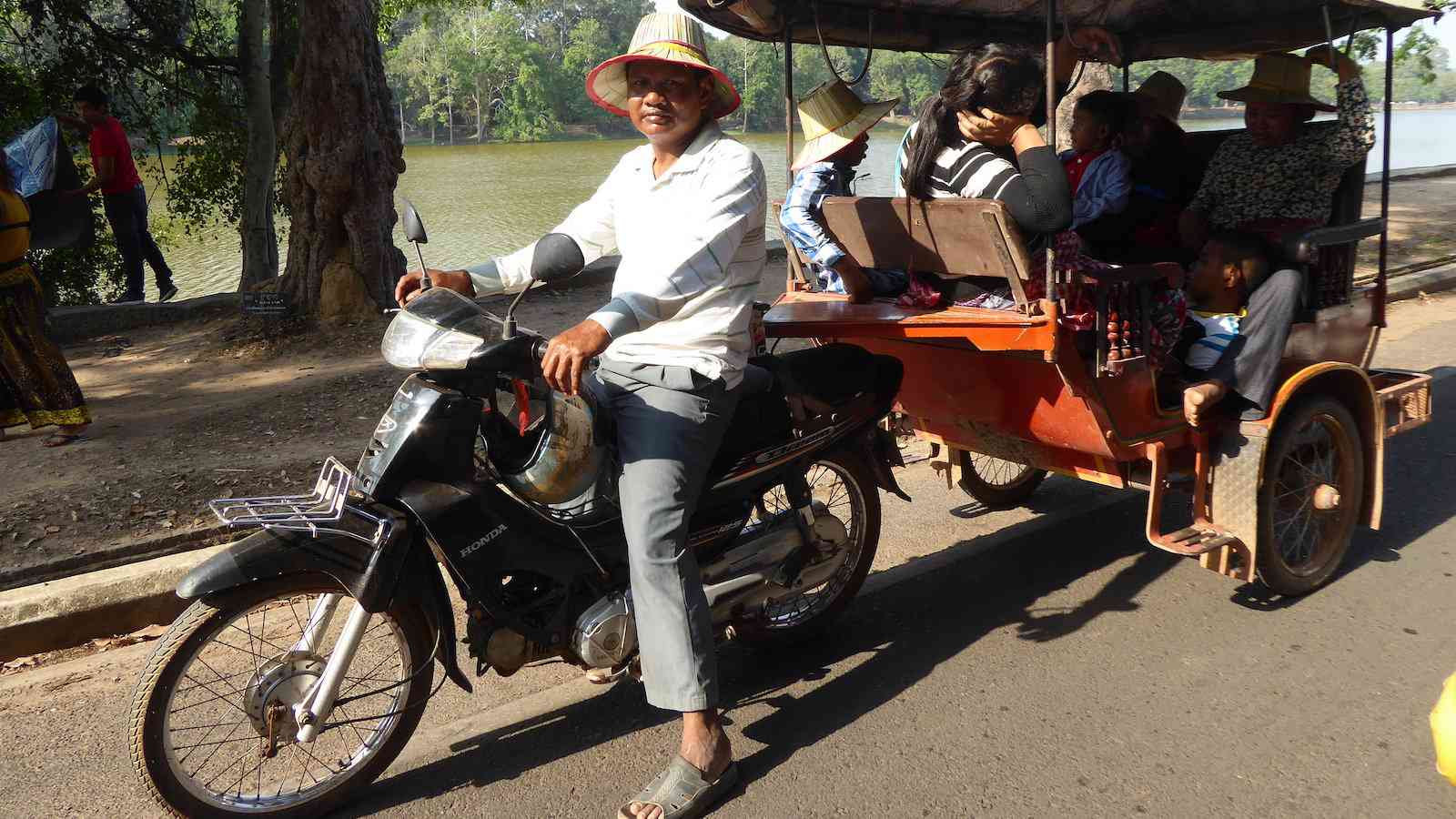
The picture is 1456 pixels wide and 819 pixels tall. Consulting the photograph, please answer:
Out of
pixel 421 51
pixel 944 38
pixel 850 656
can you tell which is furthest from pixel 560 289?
pixel 421 51

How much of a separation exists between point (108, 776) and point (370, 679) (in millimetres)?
712

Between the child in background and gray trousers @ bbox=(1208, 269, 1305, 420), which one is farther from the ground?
the child in background

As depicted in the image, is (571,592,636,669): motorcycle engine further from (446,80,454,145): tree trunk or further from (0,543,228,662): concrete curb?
(446,80,454,145): tree trunk

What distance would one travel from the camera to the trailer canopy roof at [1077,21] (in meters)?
3.91

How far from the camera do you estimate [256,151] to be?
956cm

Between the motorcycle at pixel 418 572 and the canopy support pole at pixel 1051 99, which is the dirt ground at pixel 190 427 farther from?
the canopy support pole at pixel 1051 99

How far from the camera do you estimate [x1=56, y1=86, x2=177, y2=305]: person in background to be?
9148 millimetres

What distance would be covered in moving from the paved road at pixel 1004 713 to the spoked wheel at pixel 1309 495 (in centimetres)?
12

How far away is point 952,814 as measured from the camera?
2729mm

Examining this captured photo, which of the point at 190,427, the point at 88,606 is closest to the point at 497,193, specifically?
the point at 190,427

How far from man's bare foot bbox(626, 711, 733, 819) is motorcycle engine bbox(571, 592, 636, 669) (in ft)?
0.82

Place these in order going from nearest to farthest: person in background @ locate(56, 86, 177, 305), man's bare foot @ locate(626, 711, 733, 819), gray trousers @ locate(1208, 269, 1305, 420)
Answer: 1. man's bare foot @ locate(626, 711, 733, 819)
2. gray trousers @ locate(1208, 269, 1305, 420)
3. person in background @ locate(56, 86, 177, 305)

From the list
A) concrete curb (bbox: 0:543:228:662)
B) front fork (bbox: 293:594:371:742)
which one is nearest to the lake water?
concrete curb (bbox: 0:543:228:662)

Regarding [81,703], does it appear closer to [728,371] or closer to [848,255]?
[728,371]
